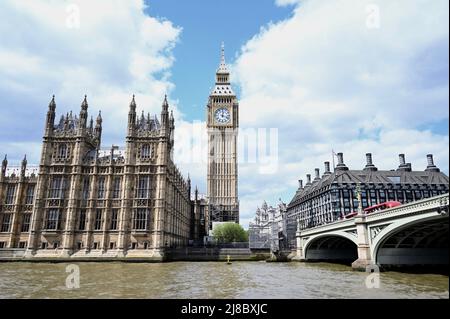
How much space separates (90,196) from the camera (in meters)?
64.8

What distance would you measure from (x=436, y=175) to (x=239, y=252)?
74.6 m

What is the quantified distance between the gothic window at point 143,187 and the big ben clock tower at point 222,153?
166 ft

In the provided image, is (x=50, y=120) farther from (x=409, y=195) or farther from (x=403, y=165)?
(x=403, y=165)

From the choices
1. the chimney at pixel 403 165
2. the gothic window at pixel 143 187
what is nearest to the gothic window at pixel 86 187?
the gothic window at pixel 143 187

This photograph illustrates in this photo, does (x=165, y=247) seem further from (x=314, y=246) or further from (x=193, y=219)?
(x=193, y=219)

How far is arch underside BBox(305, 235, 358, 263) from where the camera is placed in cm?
6225

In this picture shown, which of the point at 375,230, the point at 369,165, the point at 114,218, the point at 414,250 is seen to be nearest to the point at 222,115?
the point at 369,165

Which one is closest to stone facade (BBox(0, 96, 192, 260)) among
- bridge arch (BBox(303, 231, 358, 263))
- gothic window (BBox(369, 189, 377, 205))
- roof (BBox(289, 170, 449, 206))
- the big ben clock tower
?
bridge arch (BBox(303, 231, 358, 263))

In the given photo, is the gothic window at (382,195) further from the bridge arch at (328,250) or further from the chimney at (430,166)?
the bridge arch at (328,250)

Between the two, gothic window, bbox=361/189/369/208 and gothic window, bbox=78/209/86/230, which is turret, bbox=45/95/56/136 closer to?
gothic window, bbox=78/209/86/230

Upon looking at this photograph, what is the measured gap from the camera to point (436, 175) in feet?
341

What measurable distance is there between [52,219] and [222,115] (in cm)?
7939

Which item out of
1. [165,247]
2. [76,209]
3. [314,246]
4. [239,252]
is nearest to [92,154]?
[76,209]

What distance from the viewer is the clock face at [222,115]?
12912 cm
